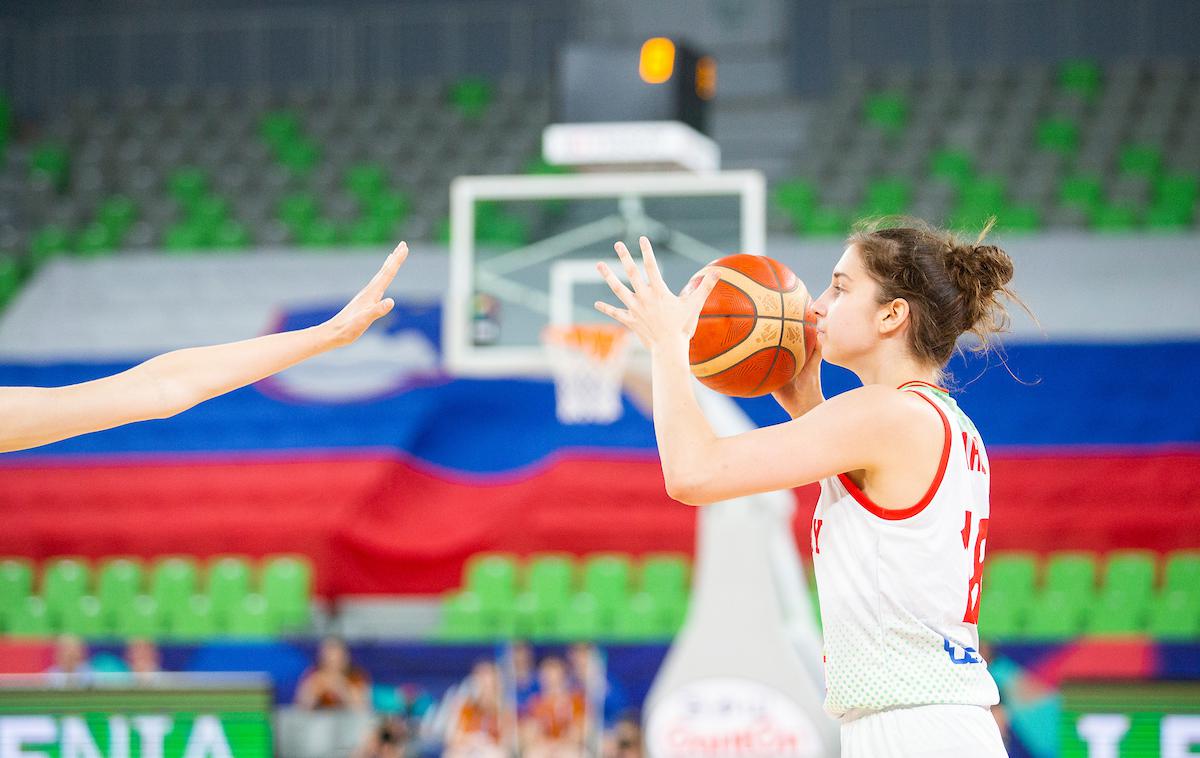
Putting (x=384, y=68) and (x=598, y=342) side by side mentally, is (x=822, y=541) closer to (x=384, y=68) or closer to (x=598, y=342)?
(x=598, y=342)

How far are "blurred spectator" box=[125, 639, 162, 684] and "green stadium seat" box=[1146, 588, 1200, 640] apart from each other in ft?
23.9

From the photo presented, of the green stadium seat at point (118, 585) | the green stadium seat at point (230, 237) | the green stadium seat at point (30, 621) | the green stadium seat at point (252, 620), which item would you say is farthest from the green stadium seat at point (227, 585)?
the green stadium seat at point (230, 237)

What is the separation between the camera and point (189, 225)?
56.8 feet

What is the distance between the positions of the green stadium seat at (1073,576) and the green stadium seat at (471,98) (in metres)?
9.36

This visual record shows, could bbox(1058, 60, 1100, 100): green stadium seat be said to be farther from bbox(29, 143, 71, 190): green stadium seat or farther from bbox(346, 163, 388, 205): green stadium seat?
bbox(29, 143, 71, 190): green stadium seat

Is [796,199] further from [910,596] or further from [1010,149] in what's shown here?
[910,596]

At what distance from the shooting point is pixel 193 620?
1212cm

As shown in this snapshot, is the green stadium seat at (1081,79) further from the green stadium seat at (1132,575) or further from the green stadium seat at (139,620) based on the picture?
the green stadium seat at (139,620)

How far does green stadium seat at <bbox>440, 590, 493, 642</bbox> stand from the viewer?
11594 millimetres

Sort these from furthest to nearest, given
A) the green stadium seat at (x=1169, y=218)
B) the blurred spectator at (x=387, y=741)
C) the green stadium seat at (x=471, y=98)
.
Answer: the green stadium seat at (x=471, y=98) → the green stadium seat at (x=1169, y=218) → the blurred spectator at (x=387, y=741)

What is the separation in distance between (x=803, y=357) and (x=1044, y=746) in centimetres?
680

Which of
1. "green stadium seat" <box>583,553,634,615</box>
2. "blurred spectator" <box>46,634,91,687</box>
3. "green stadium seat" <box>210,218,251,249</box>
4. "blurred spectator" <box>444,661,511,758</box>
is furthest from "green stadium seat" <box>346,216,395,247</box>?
"blurred spectator" <box>444,661,511,758</box>

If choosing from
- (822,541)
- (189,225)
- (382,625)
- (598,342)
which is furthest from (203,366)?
(189,225)

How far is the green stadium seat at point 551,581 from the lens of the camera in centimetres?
1205
